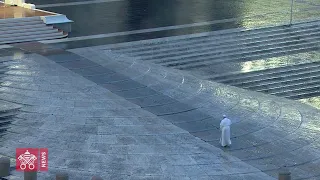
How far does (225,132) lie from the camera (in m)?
24.1

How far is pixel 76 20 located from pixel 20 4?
10.6 ft

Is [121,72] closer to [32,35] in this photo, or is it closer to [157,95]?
[157,95]

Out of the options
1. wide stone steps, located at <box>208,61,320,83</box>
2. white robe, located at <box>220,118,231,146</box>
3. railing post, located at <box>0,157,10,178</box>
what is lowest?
railing post, located at <box>0,157,10,178</box>

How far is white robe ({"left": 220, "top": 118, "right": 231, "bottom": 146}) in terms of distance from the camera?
24031 mm

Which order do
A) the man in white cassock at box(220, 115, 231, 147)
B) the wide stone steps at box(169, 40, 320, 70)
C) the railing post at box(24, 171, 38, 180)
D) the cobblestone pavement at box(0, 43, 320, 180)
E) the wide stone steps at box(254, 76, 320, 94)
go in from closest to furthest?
the railing post at box(24, 171, 38, 180) → the cobblestone pavement at box(0, 43, 320, 180) → the man in white cassock at box(220, 115, 231, 147) → the wide stone steps at box(254, 76, 320, 94) → the wide stone steps at box(169, 40, 320, 70)

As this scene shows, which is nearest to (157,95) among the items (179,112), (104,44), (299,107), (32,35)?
(179,112)

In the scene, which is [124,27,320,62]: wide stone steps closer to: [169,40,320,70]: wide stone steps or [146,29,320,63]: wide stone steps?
[146,29,320,63]: wide stone steps

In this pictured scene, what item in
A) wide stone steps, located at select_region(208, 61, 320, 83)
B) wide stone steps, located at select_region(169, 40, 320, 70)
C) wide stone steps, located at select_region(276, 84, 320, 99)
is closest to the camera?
wide stone steps, located at select_region(276, 84, 320, 99)

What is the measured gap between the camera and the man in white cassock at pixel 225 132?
2403cm

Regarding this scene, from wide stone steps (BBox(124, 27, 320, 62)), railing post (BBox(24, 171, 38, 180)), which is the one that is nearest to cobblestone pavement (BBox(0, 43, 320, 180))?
wide stone steps (BBox(124, 27, 320, 62))

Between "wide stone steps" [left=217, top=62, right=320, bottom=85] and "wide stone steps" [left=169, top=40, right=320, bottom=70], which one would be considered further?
"wide stone steps" [left=169, top=40, right=320, bottom=70]

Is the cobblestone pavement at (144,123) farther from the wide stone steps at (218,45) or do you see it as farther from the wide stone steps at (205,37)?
the wide stone steps at (205,37)

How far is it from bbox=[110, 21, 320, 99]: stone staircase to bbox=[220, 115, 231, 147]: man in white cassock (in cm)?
821

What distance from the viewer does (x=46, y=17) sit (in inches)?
1500
